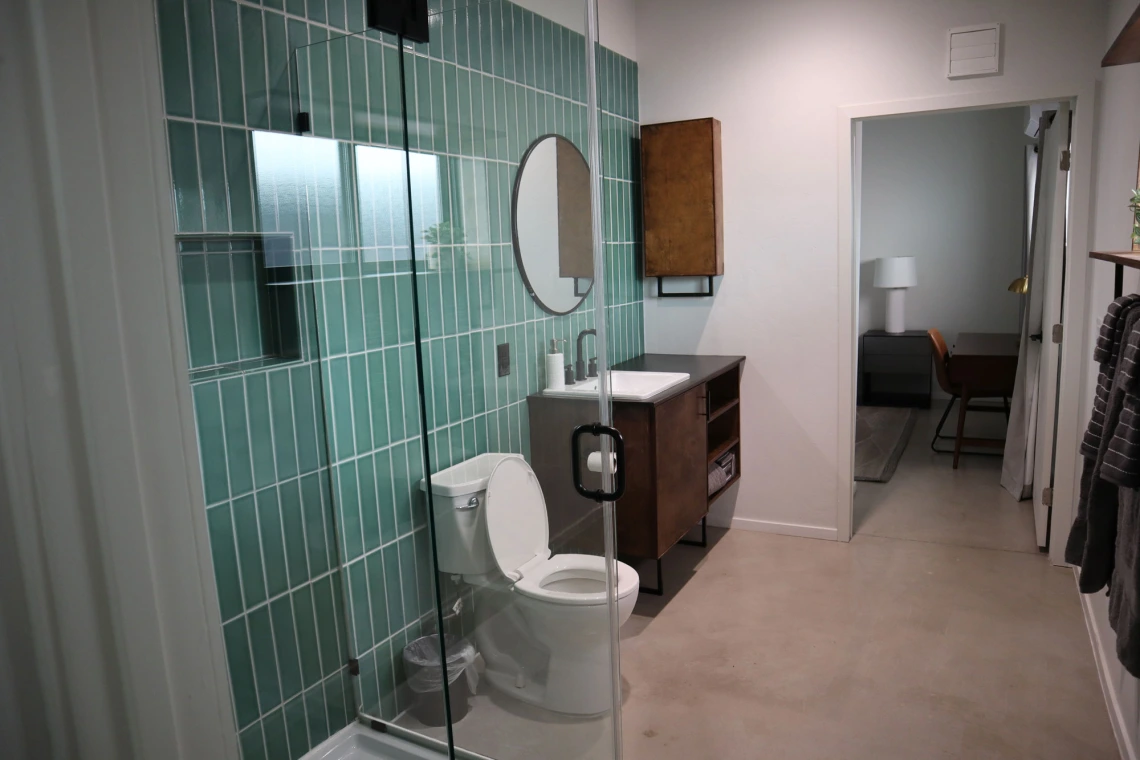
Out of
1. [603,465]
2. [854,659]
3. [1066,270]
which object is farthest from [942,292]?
[603,465]

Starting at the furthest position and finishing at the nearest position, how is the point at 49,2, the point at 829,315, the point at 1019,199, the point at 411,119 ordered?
the point at 1019,199 < the point at 829,315 < the point at 411,119 < the point at 49,2

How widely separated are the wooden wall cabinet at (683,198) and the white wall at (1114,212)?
1.61m

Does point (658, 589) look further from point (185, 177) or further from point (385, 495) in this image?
point (185, 177)

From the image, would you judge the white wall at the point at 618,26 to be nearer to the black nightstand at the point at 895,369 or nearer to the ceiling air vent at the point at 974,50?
the ceiling air vent at the point at 974,50

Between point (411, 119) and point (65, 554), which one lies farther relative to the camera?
point (411, 119)

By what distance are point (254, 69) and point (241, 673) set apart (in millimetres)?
1275

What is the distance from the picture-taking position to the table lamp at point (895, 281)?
685cm

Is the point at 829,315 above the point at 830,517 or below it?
above

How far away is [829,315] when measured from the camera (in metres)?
3.90

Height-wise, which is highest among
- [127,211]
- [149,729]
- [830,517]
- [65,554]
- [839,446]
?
[127,211]

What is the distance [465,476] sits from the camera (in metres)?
1.56

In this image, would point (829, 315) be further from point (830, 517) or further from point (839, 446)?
point (830, 517)

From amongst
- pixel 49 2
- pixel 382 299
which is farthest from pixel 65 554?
pixel 382 299

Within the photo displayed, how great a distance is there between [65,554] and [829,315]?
3.85 metres
